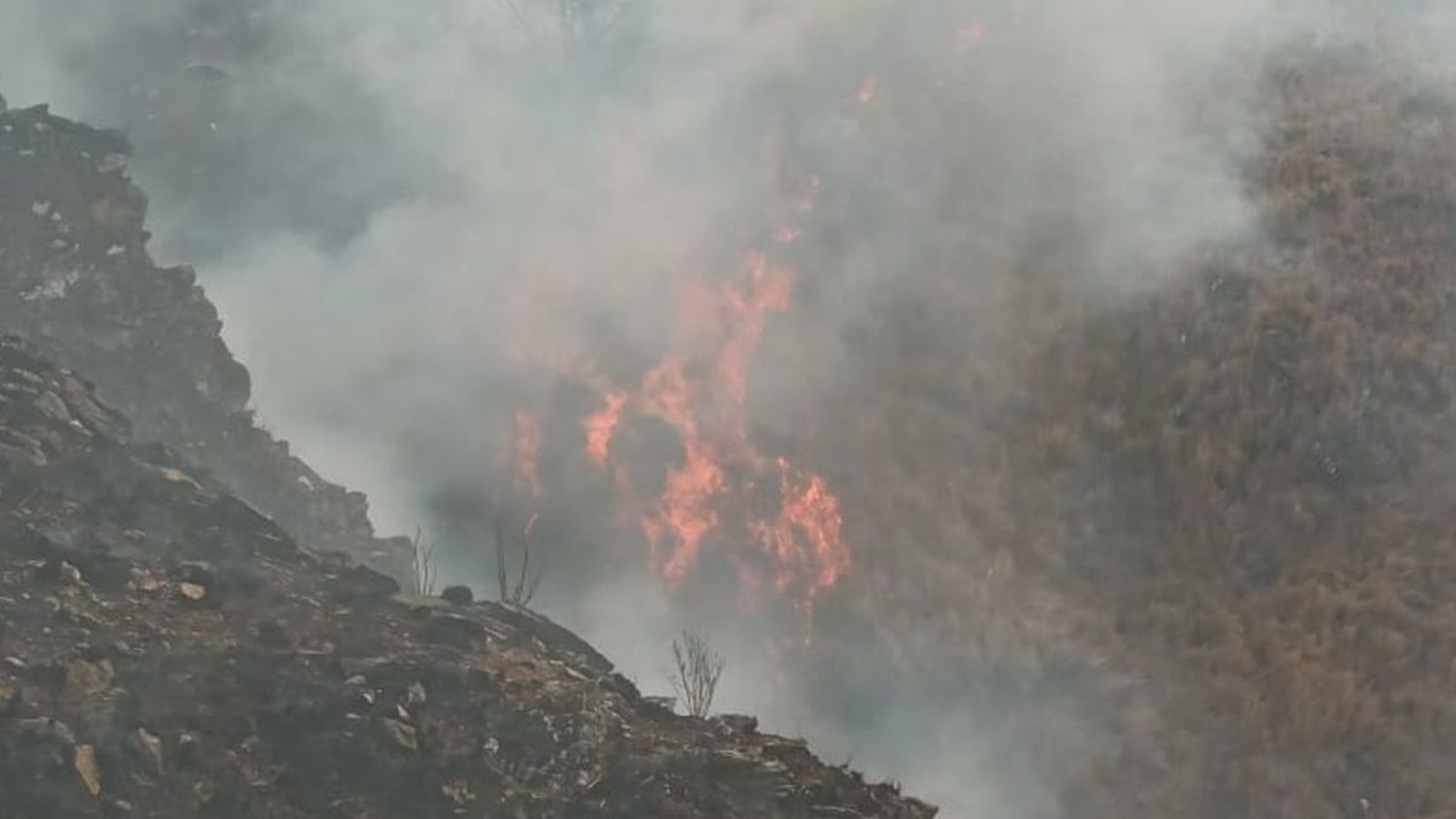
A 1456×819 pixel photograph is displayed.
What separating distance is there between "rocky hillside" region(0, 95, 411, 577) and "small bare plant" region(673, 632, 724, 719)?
438cm

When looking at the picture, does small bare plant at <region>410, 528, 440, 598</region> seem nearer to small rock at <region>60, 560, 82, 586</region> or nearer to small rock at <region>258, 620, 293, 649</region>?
small rock at <region>258, 620, 293, 649</region>

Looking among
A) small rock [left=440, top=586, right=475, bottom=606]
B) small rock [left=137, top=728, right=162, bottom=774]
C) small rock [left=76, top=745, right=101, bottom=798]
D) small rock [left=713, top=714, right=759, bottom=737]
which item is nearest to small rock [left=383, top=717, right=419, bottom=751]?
small rock [left=137, top=728, right=162, bottom=774]

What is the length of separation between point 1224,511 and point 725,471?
787 centimetres

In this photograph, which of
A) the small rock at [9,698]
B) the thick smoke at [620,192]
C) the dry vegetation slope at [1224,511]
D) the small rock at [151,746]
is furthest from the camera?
the thick smoke at [620,192]

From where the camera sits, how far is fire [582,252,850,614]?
21625 millimetres

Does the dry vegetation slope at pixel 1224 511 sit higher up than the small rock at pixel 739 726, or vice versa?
the dry vegetation slope at pixel 1224 511

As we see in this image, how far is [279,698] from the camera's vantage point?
36.1ft

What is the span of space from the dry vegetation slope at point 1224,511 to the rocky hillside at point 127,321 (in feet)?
28.5

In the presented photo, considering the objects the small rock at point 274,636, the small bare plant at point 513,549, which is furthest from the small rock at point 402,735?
the small bare plant at point 513,549

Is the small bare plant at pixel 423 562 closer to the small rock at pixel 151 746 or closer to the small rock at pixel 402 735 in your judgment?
the small rock at pixel 402 735

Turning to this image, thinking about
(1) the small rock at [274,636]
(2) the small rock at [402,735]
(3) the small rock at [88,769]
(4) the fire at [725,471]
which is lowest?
(3) the small rock at [88,769]

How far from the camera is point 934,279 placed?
2422 cm

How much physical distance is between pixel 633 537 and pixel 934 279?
23.7 ft

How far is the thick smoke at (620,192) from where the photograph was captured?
74.3 ft
